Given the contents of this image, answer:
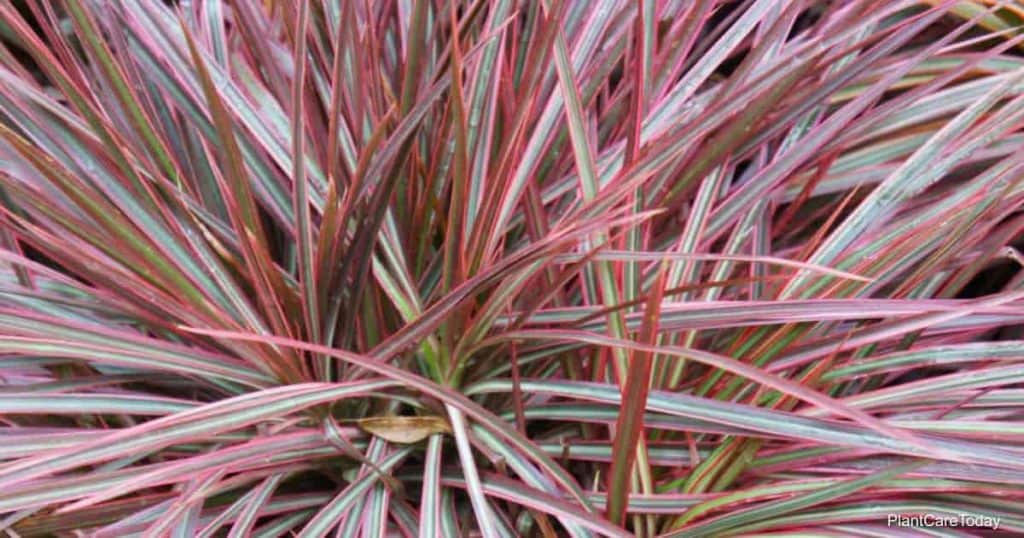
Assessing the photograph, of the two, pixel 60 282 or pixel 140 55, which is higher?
pixel 140 55

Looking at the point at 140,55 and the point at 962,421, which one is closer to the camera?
the point at 962,421

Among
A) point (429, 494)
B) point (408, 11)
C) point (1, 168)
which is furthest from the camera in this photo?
point (408, 11)

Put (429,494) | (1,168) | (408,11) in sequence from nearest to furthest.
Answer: (429,494)
(1,168)
(408,11)

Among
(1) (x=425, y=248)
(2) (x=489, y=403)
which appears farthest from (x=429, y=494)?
(1) (x=425, y=248)

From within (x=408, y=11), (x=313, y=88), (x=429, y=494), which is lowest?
(x=429, y=494)

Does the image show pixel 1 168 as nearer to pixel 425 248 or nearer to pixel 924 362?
pixel 425 248
